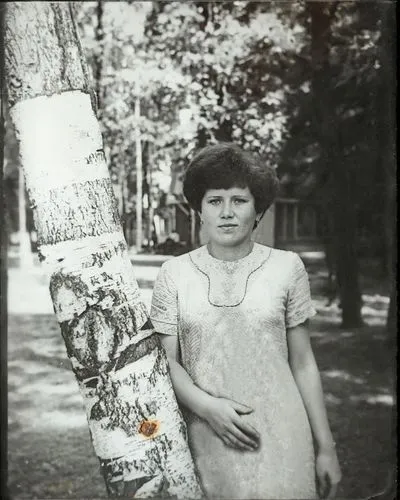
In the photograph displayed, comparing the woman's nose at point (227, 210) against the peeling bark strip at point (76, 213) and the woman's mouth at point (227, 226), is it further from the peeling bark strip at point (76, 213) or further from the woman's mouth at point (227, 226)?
the peeling bark strip at point (76, 213)

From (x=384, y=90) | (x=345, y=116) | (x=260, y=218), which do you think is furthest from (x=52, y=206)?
(x=384, y=90)

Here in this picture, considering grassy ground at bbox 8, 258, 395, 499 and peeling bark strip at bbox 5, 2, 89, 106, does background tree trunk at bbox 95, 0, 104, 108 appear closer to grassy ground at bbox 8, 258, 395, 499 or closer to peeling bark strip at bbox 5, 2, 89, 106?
peeling bark strip at bbox 5, 2, 89, 106

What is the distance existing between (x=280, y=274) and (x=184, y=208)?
377 mm

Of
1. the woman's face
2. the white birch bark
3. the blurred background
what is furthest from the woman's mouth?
the white birch bark

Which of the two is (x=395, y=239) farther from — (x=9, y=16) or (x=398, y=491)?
(x=9, y=16)

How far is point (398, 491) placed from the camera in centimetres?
180

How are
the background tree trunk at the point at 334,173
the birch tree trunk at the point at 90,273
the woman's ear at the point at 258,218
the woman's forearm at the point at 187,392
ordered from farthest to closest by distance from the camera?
the background tree trunk at the point at 334,173 → the woman's ear at the point at 258,218 → the woman's forearm at the point at 187,392 → the birch tree trunk at the point at 90,273

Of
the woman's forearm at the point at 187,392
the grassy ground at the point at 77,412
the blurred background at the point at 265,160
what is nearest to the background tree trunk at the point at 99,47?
the blurred background at the point at 265,160

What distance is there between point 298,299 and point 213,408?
0.38m

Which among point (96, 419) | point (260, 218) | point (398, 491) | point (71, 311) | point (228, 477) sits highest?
point (260, 218)

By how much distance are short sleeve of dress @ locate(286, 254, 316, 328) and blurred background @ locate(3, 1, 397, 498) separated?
11cm

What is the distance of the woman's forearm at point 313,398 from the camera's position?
1.50 metres

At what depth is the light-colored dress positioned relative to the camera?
148 cm

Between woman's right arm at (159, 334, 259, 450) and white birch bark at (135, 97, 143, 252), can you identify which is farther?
white birch bark at (135, 97, 143, 252)
